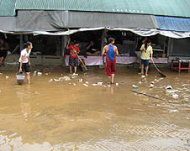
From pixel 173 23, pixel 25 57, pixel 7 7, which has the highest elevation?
pixel 7 7

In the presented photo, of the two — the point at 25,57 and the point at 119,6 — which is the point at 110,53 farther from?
the point at 119,6

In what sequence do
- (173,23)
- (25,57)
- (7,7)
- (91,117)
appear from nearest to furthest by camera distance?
(91,117)
(25,57)
(7,7)
(173,23)

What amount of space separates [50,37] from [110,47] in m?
4.91

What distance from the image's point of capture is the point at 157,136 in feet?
15.3

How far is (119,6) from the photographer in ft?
41.0

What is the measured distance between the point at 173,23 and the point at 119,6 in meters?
2.89

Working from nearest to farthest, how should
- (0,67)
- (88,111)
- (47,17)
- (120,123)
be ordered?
1. (120,123)
2. (88,111)
3. (47,17)
4. (0,67)

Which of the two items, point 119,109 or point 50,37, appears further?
point 50,37

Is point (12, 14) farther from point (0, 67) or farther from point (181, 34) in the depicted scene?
point (181, 34)

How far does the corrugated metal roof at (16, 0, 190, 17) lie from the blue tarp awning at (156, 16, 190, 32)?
31cm

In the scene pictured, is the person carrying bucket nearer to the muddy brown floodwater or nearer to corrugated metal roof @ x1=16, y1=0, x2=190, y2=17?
the muddy brown floodwater

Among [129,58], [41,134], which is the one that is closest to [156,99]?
[41,134]

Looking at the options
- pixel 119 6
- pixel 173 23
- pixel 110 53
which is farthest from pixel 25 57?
pixel 173 23

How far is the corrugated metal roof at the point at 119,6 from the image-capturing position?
38.1 ft
